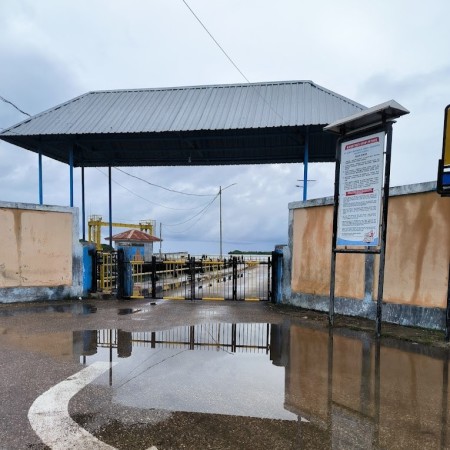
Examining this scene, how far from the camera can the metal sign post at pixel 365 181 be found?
21.5ft

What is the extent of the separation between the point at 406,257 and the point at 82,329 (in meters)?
6.99

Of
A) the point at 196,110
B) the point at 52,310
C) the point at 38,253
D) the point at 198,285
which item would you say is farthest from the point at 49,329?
the point at 198,285

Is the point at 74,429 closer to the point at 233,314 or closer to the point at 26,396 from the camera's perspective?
the point at 26,396

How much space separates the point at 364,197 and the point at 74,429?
6265 mm

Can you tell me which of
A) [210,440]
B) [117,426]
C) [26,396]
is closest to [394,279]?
[210,440]

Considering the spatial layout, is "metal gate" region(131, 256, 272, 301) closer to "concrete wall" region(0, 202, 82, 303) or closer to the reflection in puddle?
"concrete wall" region(0, 202, 82, 303)

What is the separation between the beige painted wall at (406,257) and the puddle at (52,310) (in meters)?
6.16

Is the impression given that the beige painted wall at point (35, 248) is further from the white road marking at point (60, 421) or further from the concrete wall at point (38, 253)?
the white road marking at point (60, 421)

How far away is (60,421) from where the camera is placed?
3.29 metres

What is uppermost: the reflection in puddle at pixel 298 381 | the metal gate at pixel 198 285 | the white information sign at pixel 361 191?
the white information sign at pixel 361 191

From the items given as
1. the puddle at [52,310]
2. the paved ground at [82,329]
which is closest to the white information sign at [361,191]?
the paved ground at [82,329]

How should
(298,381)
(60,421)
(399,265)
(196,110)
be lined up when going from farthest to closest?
(196,110) → (399,265) → (298,381) → (60,421)

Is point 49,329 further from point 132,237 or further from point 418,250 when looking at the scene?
point 132,237

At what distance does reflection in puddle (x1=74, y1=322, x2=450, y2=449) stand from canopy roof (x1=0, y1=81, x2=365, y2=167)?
8008mm
